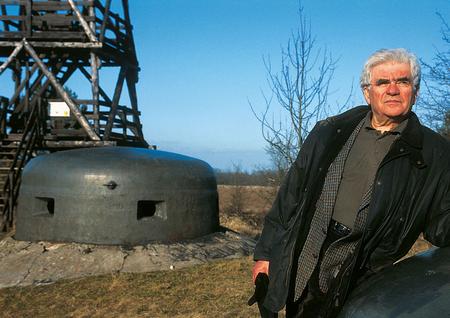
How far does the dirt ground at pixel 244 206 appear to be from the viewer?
62.6 feet

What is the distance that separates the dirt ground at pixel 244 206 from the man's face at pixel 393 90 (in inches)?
597

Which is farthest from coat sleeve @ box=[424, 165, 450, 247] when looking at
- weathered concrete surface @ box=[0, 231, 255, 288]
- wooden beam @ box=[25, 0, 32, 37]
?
wooden beam @ box=[25, 0, 32, 37]

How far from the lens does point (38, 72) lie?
17.3 meters

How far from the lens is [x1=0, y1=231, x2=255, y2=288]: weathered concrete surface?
25.7 feet

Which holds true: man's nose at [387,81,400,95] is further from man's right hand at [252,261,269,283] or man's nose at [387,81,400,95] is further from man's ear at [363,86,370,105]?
man's right hand at [252,261,269,283]

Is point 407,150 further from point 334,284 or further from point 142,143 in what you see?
point 142,143

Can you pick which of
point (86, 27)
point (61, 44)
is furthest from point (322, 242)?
point (61, 44)

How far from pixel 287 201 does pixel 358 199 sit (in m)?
0.36

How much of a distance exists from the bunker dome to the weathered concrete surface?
211mm

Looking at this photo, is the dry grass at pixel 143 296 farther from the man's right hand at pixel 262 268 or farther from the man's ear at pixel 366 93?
the man's ear at pixel 366 93

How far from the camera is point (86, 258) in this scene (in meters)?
8.20

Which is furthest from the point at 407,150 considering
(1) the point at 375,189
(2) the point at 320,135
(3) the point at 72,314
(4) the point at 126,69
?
(4) the point at 126,69

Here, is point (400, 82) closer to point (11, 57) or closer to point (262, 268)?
point (262, 268)

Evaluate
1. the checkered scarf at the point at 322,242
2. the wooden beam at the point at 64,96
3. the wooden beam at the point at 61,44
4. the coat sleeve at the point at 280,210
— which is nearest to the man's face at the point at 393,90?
the checkered scarf at the point at 322,242
